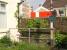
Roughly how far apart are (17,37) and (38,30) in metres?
1.67

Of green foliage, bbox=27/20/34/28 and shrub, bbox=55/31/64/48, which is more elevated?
green foliage, bbox=27/20/34/28

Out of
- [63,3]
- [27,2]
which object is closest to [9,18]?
[27,2]

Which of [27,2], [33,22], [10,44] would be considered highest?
[27,2]

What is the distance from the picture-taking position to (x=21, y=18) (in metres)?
21.8

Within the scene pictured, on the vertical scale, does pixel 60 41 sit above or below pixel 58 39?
below

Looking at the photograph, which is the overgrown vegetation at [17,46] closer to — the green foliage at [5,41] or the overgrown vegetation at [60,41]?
the green foliage at [5,41]

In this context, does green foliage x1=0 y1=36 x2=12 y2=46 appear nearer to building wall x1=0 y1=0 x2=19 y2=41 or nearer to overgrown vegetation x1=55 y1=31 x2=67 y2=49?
building wall x1=0 y1=0 x2=19 y2=41

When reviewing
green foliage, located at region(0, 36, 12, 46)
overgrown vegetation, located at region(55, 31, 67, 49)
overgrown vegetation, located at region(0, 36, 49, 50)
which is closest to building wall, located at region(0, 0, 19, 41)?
green foliage, located at region(0, 36, 12, 46)

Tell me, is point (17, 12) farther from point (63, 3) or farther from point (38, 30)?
point (63, 3)

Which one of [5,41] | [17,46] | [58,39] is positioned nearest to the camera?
[17,46]

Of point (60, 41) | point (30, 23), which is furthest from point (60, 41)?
point (30, 23)

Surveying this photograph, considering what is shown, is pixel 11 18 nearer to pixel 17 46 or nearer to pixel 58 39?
pixel 17 46

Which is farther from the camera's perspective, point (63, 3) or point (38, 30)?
point (63, 3)

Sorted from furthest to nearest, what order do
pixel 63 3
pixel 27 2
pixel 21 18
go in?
pixel 63 3 < pixel 27 2 < pixel 21 18
